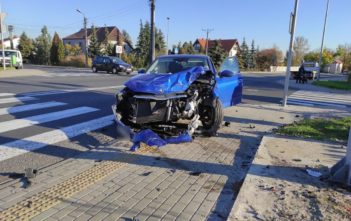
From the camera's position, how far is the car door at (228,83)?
783 cm

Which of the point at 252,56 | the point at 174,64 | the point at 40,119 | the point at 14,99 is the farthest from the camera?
the point at 252,56

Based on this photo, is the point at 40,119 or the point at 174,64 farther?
the point at 40,119

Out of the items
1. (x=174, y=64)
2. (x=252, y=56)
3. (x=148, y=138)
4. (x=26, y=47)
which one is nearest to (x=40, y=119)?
(x=174, y=64)

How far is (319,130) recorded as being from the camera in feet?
25.9

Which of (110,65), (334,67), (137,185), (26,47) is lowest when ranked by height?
(334,67)

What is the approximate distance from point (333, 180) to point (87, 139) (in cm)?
446

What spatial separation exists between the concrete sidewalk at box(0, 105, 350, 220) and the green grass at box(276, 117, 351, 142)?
4.95 feet

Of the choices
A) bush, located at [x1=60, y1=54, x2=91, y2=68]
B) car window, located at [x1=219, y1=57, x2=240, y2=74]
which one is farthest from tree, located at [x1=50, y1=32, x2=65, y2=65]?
car window, located at [x1=219, y1=57, x2=240, y2=74]

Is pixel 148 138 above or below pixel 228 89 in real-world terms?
below

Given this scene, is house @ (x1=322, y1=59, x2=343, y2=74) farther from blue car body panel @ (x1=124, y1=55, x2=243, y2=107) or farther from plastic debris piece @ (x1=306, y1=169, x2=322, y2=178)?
plastic debris piece @ (x1=306, y1=169, x2=322, y2=178)

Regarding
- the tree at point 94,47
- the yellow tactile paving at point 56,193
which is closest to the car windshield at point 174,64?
the yellow tactile paving at point 56,193

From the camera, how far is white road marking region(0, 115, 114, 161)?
560cm

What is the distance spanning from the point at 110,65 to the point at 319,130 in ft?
87.2

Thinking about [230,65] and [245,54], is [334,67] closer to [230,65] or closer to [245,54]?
[245,54]
